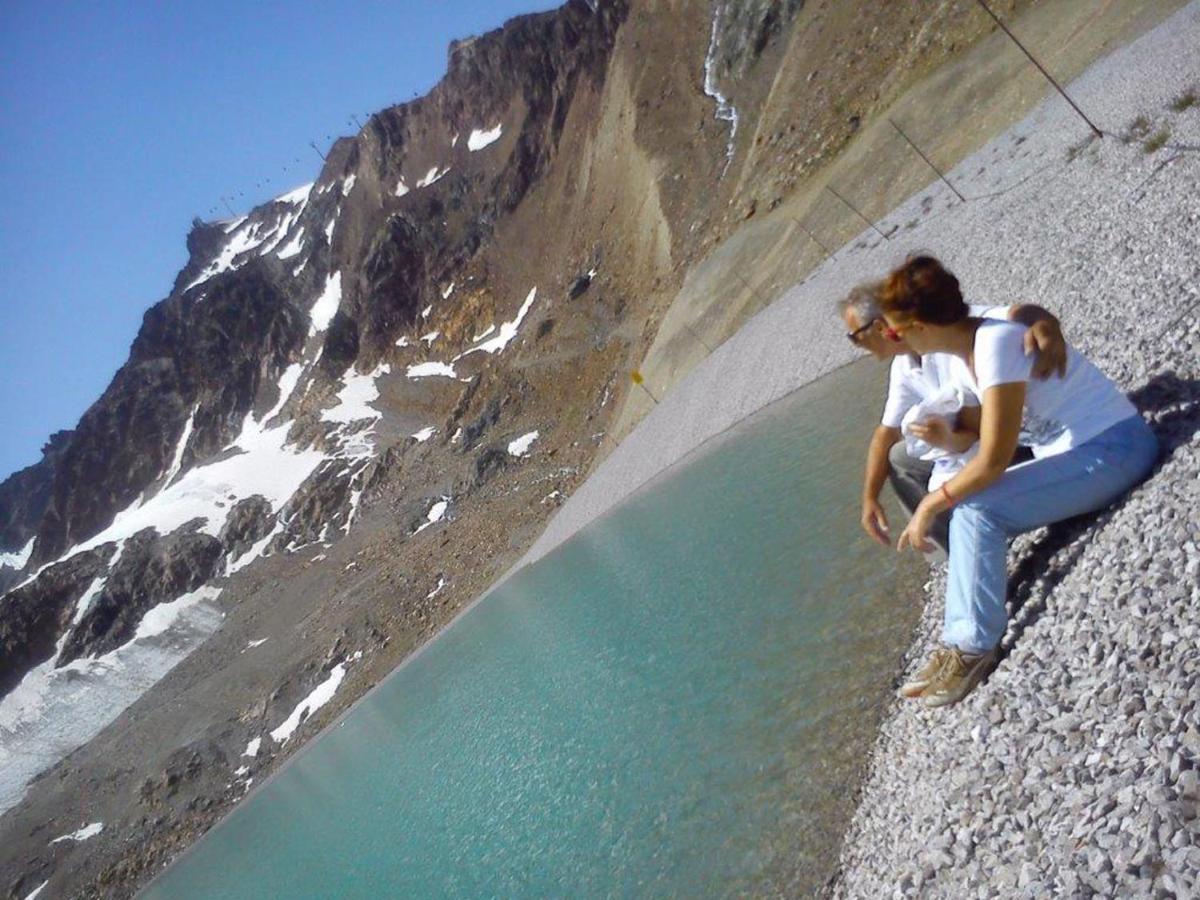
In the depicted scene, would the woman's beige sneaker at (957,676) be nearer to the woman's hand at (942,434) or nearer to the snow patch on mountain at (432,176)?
the woman's hand at (942,434)

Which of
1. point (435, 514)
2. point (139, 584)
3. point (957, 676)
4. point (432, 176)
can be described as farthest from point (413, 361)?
point (957, 676)

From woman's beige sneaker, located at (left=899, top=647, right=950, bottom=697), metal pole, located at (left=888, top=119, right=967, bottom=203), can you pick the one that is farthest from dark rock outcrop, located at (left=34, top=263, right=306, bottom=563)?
woman's beige sneaker, located at (left=899, top=647, right=950, bottom=697)

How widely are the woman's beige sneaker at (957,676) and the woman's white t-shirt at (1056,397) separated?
5.89 ft

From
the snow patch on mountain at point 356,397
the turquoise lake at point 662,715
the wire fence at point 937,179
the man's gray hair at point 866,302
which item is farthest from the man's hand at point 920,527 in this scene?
the snow patch on mountain at point 356,397

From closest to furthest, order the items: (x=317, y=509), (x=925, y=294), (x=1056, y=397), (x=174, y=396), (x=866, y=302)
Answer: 1. (x=925, y=294)
2. (x=1056, y=397)
3. (x=866, y=302)
4. (x=317, y=509)
5. (x=174, y=396)

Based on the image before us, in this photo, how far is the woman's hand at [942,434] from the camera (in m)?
7.04

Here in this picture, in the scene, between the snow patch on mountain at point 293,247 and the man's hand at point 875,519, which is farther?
the snow patch on mountain at point 293,247

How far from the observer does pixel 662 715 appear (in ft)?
54.6

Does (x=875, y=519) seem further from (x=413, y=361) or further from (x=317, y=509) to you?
(x=413, y=361)

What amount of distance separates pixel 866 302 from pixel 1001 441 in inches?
57.5

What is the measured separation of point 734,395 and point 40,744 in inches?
3191

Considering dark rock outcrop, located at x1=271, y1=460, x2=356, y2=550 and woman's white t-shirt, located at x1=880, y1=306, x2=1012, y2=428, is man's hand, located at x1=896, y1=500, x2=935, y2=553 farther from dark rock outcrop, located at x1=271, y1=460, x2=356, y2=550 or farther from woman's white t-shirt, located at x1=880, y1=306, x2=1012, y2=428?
dark rock outcrop, located at x1=271, y1=460, x2=356, y2=550

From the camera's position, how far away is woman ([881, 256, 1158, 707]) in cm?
654

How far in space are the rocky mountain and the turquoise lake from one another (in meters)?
17.6
